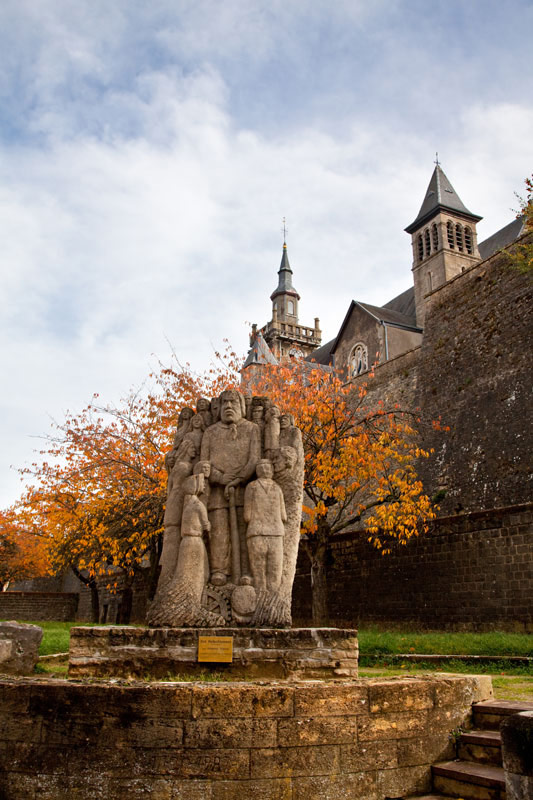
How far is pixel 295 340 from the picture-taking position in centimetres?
6162

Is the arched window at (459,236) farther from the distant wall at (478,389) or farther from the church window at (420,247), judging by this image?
the distant wall at (478,389)

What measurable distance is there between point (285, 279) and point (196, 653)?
65.8 metres

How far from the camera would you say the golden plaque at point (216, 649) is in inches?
198

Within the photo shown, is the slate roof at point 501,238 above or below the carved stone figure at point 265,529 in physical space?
above

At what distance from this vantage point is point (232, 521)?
20.6 feet

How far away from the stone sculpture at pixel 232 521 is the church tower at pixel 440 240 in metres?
34.8

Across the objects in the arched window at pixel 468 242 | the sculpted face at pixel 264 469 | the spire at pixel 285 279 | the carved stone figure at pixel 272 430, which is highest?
the spire at pixel 285 279

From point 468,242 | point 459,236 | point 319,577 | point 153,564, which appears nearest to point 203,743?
point 319,577

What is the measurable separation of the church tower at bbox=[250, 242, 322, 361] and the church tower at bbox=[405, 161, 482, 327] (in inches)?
656

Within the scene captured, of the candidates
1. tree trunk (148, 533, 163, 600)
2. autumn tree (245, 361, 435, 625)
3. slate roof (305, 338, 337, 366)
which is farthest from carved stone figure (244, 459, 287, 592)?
slate roof (305, 338, 337, 366)

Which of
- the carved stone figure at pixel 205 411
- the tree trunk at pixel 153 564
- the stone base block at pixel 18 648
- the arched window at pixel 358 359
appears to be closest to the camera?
the stone base block at pixel 18 648

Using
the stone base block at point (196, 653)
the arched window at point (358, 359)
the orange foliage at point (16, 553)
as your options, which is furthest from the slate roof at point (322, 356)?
the stone base block at point (196, 653)

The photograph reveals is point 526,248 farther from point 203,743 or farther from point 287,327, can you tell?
point 287,327

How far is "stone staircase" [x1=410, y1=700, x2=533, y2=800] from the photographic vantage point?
154 inches
